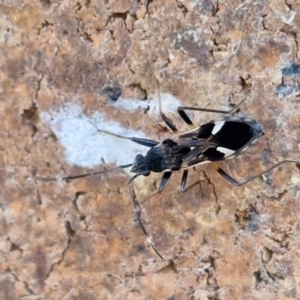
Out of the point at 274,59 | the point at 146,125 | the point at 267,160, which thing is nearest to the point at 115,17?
the point at 146,125

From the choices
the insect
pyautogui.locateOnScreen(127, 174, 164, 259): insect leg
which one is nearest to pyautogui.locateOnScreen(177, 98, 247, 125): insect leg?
the insect

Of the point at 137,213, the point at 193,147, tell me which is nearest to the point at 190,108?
the point at 193,147

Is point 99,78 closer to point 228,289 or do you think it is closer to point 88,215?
point 88,215

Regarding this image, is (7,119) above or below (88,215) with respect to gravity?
above

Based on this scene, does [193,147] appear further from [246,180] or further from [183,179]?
[246,180]

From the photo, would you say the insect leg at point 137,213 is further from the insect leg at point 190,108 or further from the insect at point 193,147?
the insect leg at point 190,108
